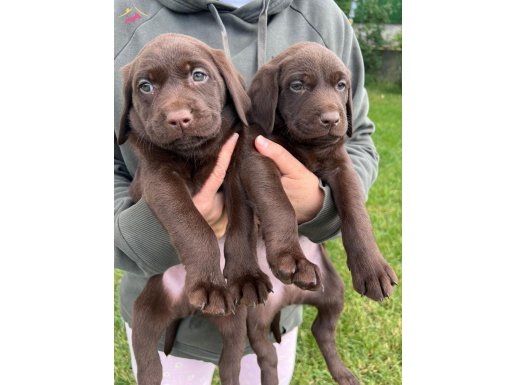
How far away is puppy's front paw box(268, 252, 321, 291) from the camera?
38.4 inches

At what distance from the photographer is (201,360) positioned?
5.30 feet

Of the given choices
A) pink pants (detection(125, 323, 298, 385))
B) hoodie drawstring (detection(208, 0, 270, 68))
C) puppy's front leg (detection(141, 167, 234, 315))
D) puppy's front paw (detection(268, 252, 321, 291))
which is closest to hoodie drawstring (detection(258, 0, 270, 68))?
hoodie drawstring (detection(208, 0, 270, 68))

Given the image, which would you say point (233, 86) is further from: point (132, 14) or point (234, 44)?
point (132, 14)

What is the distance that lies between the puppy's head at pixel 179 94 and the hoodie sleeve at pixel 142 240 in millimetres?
186

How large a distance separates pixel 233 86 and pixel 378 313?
761 mm

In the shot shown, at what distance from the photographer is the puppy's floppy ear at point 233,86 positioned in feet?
3.53

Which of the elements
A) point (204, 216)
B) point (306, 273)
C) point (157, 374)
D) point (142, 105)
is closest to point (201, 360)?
point (157, 374)

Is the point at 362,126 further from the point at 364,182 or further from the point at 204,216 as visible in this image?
the point at 204,216

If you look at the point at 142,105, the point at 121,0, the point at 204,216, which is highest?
the point at 121,0

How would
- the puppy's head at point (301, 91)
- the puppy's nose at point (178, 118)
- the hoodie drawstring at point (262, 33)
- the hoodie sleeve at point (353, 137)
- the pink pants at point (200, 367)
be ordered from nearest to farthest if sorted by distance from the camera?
the puppy's nose at point (178, 118), the puppy's head at point (301, 91), the hoodie sleeve at point (353, 137), the hoodie drawstring at point (262, 33), the pink pants at point (200, 367)

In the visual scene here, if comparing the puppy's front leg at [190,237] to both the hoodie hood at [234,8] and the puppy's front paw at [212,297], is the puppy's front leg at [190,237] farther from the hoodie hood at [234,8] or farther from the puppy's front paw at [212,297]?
the hoodie hood at [234,8]

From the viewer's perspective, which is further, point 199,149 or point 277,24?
point 277,24

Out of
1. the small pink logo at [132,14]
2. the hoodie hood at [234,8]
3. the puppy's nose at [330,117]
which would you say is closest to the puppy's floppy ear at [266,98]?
the puppy's nose at [330,117]
